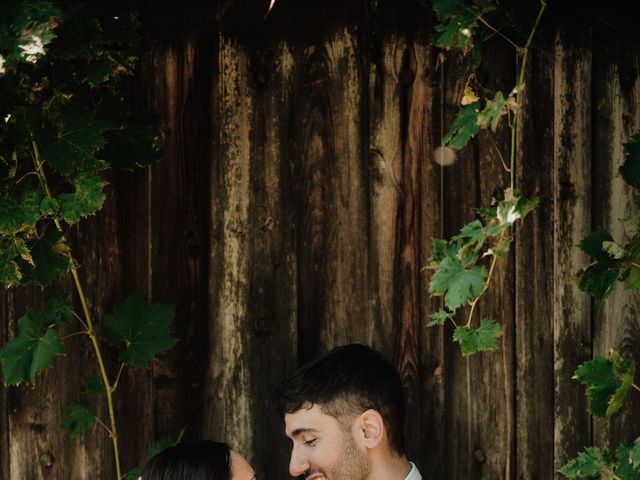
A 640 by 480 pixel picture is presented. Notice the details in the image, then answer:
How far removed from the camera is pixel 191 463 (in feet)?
8.92

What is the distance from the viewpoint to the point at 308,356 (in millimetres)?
3141

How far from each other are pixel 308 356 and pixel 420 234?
622mm

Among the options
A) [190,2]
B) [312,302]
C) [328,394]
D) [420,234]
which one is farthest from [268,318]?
[190,2]

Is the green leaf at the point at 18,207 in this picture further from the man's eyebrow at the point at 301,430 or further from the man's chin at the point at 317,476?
the man's chin at the point at 317,476

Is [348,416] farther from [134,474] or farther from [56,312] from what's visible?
[56,312]

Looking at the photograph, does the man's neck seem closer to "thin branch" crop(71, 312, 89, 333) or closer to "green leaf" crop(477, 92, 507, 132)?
"thin branch" crop(71, 312, 89, 333)

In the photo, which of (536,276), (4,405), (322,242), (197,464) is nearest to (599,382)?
(536,276)

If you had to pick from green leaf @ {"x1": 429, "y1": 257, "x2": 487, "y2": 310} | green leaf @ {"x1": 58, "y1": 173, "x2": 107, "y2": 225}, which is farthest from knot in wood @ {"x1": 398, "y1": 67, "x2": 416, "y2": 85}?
green leaf @ {"x1": 58, "y1": 173, "x2": 107, "y2": 225}

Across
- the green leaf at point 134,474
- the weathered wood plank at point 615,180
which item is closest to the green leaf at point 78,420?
the green leaf at point 134,474

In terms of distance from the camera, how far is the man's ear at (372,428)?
292cm

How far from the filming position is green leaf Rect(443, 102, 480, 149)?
95.0 inches

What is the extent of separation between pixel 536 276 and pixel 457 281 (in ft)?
2.54

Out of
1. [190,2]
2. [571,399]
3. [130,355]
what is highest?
[190,2]

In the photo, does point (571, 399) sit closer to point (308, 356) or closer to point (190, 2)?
point (308, 356)
